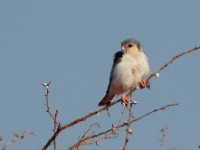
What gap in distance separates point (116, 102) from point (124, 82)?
2.45 metres

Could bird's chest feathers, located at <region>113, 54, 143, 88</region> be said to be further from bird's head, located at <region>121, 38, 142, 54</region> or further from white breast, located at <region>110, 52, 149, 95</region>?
bird's head, located at <region>121, 38, 142, 54</region>

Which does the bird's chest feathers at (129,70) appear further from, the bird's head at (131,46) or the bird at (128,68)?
the bird's head at (131,46)

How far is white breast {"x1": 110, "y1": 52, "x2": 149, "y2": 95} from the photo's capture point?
6969 millimetres

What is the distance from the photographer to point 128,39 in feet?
25.2

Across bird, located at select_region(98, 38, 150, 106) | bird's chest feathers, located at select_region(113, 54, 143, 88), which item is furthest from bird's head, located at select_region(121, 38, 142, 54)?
bird's chest feathers, located at select_region(113, 54, 143, 88)

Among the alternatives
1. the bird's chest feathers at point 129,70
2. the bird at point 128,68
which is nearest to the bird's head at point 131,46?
the bird at point 128,68

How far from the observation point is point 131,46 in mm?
7504

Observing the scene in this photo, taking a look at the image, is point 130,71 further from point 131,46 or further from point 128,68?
point 131,46

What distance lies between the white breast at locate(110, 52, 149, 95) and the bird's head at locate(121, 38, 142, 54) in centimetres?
12

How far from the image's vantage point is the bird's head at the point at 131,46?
7.39 metres

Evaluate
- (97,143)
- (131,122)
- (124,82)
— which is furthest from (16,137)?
(124,82)

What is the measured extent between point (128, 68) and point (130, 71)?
0.07 m

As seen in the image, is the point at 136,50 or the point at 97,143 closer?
the point at 97,143

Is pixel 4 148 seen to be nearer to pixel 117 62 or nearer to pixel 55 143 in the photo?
pixel 55 143
